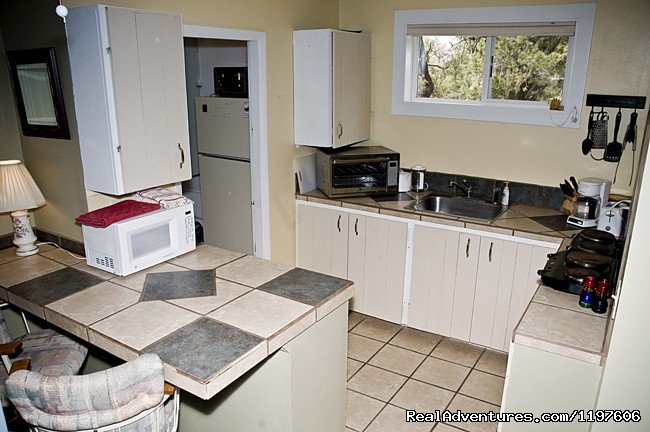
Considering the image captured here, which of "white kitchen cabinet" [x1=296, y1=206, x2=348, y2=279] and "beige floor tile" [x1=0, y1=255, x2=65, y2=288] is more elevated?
"beige floor tile" [x1=0, y1=255, x2=65, y2=288]

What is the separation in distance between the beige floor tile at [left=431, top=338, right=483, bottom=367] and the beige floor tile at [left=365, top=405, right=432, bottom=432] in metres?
0.67

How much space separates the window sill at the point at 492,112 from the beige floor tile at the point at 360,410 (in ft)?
6.97

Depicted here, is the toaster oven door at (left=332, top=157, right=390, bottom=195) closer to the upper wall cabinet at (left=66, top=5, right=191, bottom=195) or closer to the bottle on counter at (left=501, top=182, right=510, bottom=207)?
the bottle on counter at (left=501, top=182, right=510, bottom=207)

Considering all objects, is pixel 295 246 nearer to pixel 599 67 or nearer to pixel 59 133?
pixel 59 133

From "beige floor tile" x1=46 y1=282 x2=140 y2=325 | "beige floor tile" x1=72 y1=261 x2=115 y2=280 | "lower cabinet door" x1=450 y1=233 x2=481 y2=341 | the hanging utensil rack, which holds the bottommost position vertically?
"lower cabinet door" x1=450 y1=233 x2=481 y2=341

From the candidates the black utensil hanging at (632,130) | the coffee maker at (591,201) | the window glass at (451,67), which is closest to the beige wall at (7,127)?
the window glass at (451,67)

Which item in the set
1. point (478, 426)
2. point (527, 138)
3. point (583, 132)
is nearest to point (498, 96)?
point (527, 138)

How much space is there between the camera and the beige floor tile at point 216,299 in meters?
2.14

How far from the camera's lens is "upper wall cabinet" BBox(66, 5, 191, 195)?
7.52 ft

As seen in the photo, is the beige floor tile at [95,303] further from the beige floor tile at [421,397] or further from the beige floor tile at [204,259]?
the beige floor tile at [421,397]

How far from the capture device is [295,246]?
4.06m

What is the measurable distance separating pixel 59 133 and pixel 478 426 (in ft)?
9.00

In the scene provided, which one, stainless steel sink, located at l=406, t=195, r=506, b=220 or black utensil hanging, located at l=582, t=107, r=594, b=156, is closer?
black utensil hanging, located at l=582, t=107, r=594, b=156

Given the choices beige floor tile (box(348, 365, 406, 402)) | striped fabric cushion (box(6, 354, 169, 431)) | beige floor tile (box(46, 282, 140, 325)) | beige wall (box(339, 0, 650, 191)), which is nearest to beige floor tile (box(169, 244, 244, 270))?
beige floor tile (box(46, 282, 140, 325))
